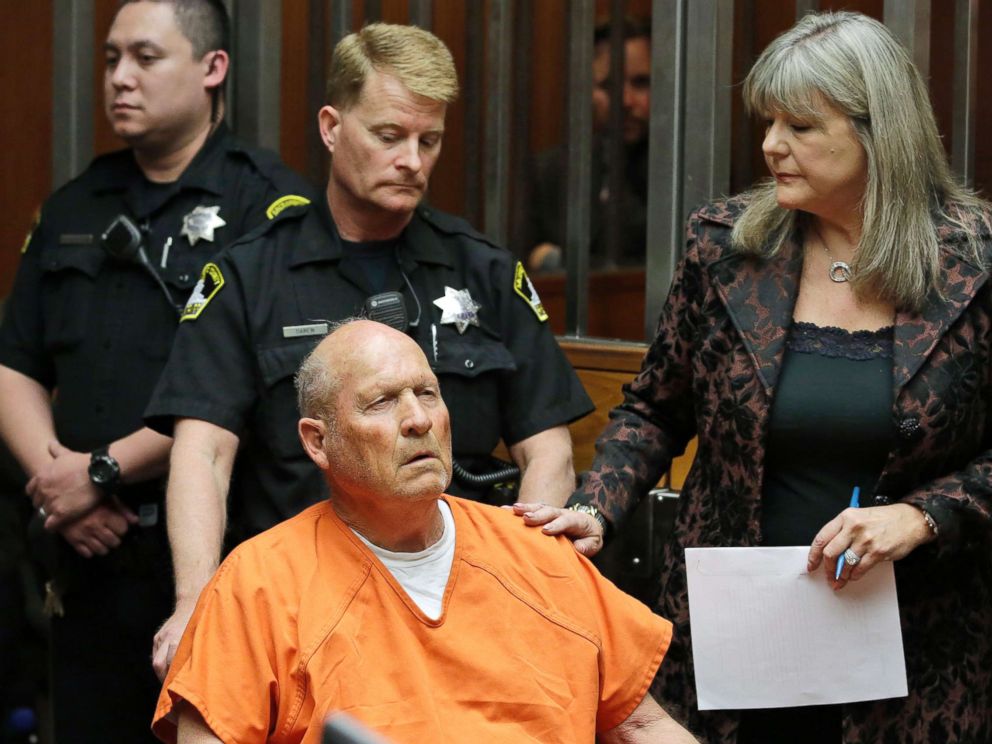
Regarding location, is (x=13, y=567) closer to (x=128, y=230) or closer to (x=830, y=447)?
(x=128, y=230)

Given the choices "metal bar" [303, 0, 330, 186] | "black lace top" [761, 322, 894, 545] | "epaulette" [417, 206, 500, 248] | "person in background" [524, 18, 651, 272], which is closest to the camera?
"black lace top" [761, 322, 894, 545]

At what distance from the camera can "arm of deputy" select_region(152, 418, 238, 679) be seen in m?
2.62

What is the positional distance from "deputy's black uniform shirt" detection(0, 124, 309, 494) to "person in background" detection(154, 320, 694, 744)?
3.26 feet

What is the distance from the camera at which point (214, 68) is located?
11.4 ft

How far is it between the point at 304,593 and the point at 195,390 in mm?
686

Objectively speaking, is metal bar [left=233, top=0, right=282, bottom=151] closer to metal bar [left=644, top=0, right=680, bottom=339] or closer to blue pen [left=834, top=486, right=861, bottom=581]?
metal bar [left=644, top=0, right=680, bottom=339]

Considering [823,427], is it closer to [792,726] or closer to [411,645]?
[792,726]

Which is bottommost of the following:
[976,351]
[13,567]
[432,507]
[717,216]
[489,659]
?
[13,567]

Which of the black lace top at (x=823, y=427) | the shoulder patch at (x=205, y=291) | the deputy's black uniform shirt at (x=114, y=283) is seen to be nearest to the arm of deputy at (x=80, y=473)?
the deputy's black uniform shirt at (x=114, y=283)

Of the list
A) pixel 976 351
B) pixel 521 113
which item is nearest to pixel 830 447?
pixel 976 351

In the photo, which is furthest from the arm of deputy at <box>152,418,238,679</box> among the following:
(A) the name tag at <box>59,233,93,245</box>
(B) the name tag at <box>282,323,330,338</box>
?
(A) the name tag at <box>59,233,93,245</box>

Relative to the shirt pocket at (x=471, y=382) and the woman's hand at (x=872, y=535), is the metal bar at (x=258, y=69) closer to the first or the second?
the shirt pocket at (x=471, y=382)

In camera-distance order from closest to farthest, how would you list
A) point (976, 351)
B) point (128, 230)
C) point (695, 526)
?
point (976, 351), point (695, 526), point (128, 230)

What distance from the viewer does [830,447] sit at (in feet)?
7.98
